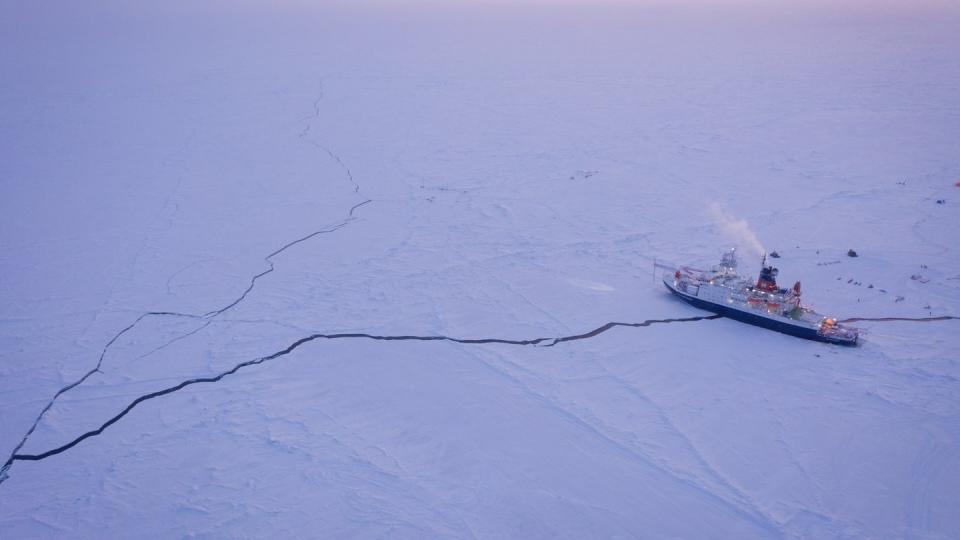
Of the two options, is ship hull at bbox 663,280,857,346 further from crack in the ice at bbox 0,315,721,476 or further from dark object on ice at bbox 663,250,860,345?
crack in the ice at bbox 0,315,721,476

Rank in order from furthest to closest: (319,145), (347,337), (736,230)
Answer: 1. (319,145)
2. (736,230)
3. (347,337)

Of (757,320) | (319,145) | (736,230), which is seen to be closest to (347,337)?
(757,320)

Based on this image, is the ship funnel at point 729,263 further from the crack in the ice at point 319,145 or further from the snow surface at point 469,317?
the crack in the ice at point 319,145

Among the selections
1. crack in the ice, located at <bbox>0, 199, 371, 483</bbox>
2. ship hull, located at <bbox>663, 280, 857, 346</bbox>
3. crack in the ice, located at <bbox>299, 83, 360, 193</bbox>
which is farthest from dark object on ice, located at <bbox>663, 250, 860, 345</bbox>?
crack in the ice, located at <bbox>299, 83, 360, 193</bbox>

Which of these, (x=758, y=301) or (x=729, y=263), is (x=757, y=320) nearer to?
(x=758, y=301)

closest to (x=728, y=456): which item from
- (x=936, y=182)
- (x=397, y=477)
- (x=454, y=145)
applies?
(x=397, y=477)

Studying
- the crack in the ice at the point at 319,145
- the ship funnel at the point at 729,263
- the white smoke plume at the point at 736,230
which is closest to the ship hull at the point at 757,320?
the ship funnel at the point at 729,263

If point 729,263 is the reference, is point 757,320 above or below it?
below
